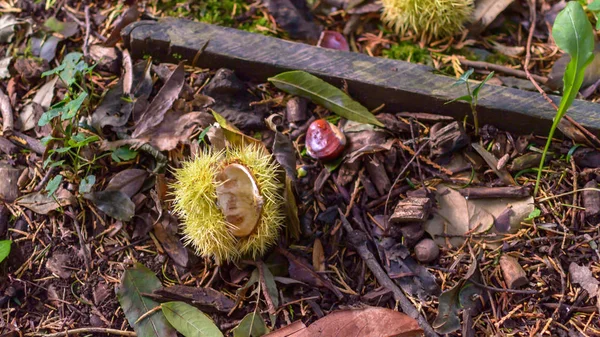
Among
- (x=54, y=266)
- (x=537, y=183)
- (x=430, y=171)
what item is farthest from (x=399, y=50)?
(x=54, y=266)

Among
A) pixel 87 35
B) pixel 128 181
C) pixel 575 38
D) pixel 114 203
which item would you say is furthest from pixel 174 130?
pixel 575 38

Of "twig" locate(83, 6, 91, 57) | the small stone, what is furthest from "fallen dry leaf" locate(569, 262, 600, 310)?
"twig" locate(83, 6, 91, 57)

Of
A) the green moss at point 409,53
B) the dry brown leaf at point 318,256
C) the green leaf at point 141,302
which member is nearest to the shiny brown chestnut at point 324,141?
the dry brown leaf at point 318,256

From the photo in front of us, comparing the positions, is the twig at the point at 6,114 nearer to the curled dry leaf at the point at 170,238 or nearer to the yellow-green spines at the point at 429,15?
the curled dry leaf at the point at 170,238

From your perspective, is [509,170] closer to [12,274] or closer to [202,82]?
[202,82]

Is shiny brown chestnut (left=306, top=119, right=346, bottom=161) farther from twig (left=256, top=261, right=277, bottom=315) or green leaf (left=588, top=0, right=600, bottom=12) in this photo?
green leaf (left=588, top=0, right=600, bottom=12)

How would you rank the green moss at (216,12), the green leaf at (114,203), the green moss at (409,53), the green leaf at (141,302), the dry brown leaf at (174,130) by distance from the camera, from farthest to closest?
the green moss at (216,12) < the green moss at (409,53) < the dry brown leaf at (174,130) < the green leaf at (114,203) < the green leaf at (141,302)

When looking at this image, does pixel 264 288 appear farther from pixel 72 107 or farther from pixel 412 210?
pixel 72 107
